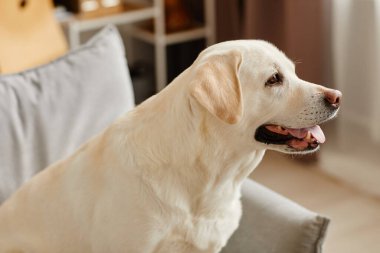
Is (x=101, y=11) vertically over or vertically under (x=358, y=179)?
over

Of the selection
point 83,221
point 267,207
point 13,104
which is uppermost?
point 13,104

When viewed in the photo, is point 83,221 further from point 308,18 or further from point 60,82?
point 308,18

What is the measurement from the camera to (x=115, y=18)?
2.91 meters


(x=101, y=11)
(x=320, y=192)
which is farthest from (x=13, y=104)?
(x=320, y=192)

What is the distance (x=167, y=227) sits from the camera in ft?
4.61

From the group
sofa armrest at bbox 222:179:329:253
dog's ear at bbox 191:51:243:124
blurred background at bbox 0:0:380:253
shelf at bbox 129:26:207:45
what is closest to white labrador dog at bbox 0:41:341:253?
dog's ear at bbox 191:51:243:124

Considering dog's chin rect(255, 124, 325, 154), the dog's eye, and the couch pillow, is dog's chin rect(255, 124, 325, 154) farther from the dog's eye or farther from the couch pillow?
the couch pillow

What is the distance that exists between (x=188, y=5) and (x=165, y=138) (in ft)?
7.05

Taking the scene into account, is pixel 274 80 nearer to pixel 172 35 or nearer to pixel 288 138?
pixel 288 138

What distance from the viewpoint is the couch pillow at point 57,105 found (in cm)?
172

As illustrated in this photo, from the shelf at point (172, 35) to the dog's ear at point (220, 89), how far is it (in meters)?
1.83

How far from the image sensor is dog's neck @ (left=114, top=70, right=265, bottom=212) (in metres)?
1.36

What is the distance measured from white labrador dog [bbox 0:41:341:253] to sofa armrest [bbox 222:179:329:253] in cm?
21

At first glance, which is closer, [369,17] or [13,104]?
[13,104]
